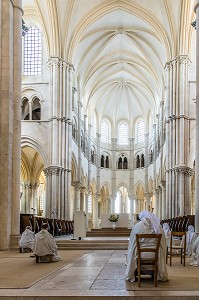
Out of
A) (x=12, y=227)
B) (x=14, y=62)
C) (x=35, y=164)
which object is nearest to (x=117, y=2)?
(x=35, y=164)

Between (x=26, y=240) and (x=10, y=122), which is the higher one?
(x=10, y=122)

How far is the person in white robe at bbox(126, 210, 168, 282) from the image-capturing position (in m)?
10.1

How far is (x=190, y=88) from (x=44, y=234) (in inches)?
984

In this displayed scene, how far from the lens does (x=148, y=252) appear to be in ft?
33.0

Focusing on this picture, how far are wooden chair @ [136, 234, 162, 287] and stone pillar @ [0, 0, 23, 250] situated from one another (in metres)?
9.78

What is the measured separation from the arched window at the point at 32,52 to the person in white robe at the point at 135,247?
30.2 m

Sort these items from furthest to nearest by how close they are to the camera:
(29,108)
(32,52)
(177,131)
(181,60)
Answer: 1. (32,52)
2. (29,108)
3. (181,60)
4. (177,131)

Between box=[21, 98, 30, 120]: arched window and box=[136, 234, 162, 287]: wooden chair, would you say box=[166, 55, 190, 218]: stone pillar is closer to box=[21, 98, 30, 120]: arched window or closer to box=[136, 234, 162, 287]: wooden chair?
box=[21, 98, 30, 120]: arched window

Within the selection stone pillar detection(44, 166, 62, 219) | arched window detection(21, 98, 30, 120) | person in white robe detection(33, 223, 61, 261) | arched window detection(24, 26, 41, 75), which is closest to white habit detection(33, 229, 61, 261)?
person in white robe detection(33, 223, 61, 261)

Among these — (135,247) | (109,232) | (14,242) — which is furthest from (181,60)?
(135,247)

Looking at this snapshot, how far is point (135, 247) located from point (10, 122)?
10.8 metres

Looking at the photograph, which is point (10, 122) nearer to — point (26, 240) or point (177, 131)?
point (26, 240)

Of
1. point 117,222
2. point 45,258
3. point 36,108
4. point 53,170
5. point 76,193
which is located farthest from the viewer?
point 76,193

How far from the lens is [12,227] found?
→ 64.3 ft
